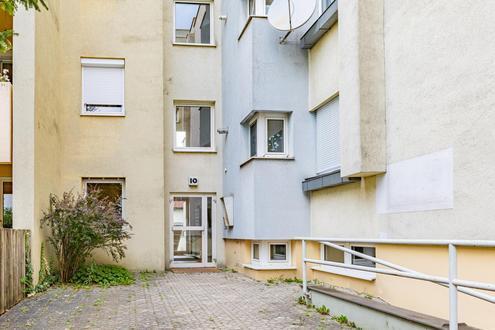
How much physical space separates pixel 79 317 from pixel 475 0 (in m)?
6.73

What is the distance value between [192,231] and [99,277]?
145 inches

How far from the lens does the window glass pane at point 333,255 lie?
1010cm

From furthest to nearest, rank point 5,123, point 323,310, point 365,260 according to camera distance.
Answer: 1. point 5,123
2. point 365,260
3. point 323,310

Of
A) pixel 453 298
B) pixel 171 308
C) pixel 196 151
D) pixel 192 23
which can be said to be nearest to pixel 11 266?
pixel 171 308

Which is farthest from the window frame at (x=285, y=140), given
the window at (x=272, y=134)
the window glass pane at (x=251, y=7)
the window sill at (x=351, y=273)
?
the window glass pane at (x=251, y=7)

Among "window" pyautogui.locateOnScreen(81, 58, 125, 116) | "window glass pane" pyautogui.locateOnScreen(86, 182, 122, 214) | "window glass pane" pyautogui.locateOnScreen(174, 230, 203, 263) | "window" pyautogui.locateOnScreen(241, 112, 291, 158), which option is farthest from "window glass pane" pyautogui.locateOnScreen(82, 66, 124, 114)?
"window" pyautogui.locateOnScreen(241, 112, 291, 158)

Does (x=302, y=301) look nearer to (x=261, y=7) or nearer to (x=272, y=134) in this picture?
(x=272, y=134)

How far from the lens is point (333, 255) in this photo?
10.4 m

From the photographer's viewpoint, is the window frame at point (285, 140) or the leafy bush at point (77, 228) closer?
the leafy bush at point (77, 228)

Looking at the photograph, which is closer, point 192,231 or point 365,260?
point 365,260

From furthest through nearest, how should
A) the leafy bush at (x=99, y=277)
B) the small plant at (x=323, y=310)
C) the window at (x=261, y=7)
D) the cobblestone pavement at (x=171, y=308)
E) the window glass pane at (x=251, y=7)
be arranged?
the window glass pane at (x=251, y=7) < the window at (x=261, y=7) < the leafy bush at (x=99, y=277) < the small plant at (x=323, y=310) < the cobblestone pavement at (x=171, y=308)

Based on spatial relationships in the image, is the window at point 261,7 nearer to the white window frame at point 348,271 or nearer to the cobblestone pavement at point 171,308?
the white window frame at point 348,271

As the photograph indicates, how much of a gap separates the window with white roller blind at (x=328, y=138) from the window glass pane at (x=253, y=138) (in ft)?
4.86

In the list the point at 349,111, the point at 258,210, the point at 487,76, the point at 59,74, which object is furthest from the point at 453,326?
the point at 59,74
